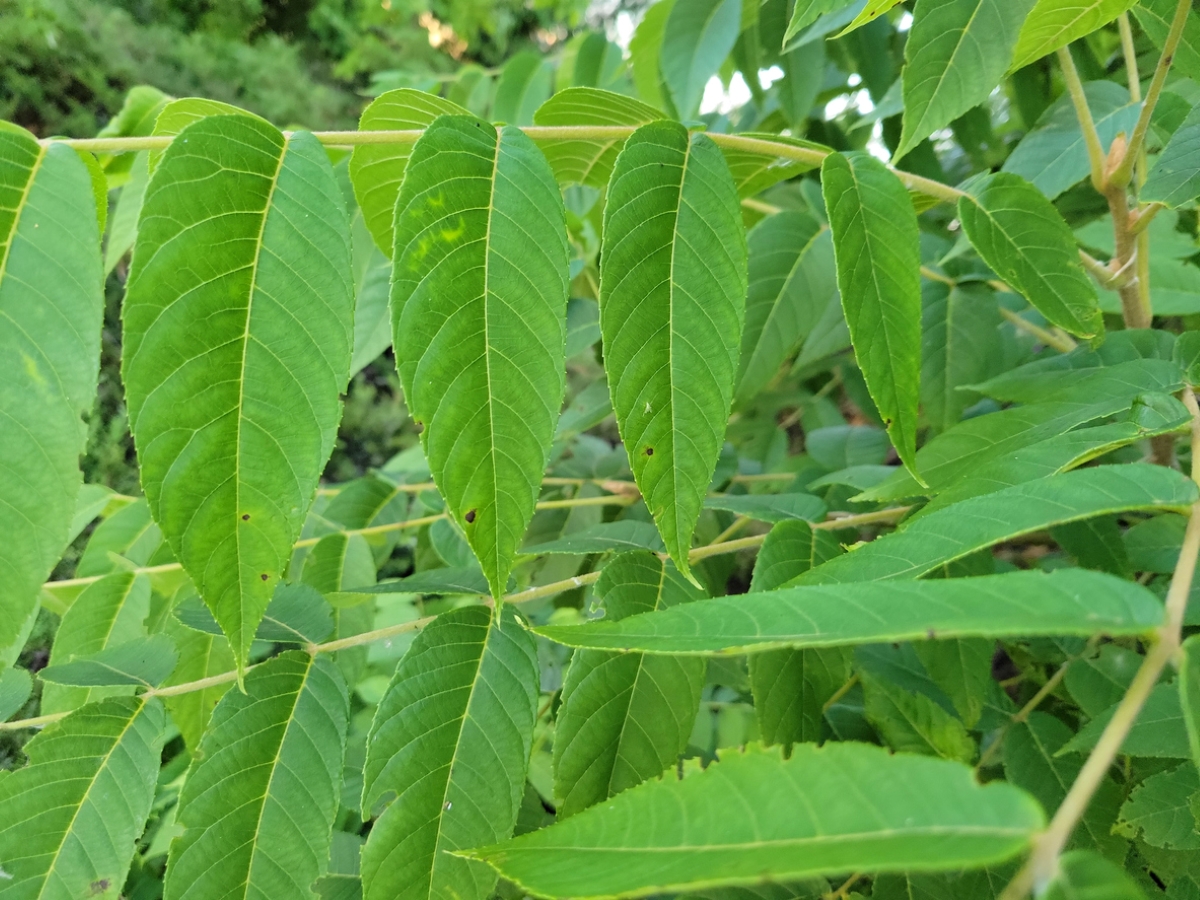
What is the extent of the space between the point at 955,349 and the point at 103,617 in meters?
1.05

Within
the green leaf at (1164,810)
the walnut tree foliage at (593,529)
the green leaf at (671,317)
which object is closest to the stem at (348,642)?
the walnut tree foliage at (593,529)

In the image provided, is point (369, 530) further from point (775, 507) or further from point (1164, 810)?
point (1164, 810)

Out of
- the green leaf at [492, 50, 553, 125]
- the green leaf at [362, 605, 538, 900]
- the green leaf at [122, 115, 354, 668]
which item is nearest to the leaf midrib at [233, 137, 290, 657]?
the green leaf at [122, 115, 354, 668]

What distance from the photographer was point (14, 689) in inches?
22.5

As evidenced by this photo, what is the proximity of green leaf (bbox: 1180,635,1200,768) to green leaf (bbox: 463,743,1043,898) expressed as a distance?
0.35ft

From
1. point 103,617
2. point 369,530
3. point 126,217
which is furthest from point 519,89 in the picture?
point 103,617

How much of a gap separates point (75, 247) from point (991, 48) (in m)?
0.66

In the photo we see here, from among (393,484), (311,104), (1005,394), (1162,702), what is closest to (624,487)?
(393,484)

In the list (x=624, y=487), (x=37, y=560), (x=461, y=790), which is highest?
(x=37, y=560)

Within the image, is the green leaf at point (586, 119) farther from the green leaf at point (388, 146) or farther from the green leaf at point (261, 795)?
the green leaf at point (261, 795)

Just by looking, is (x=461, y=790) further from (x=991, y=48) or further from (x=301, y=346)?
(x=991, y=48)

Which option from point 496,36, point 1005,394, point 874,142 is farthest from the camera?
point 496,36

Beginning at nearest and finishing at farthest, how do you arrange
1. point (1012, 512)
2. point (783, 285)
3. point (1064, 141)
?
point (1012, 512), point (1064, 141), point (783, 285)

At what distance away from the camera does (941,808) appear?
243mm
